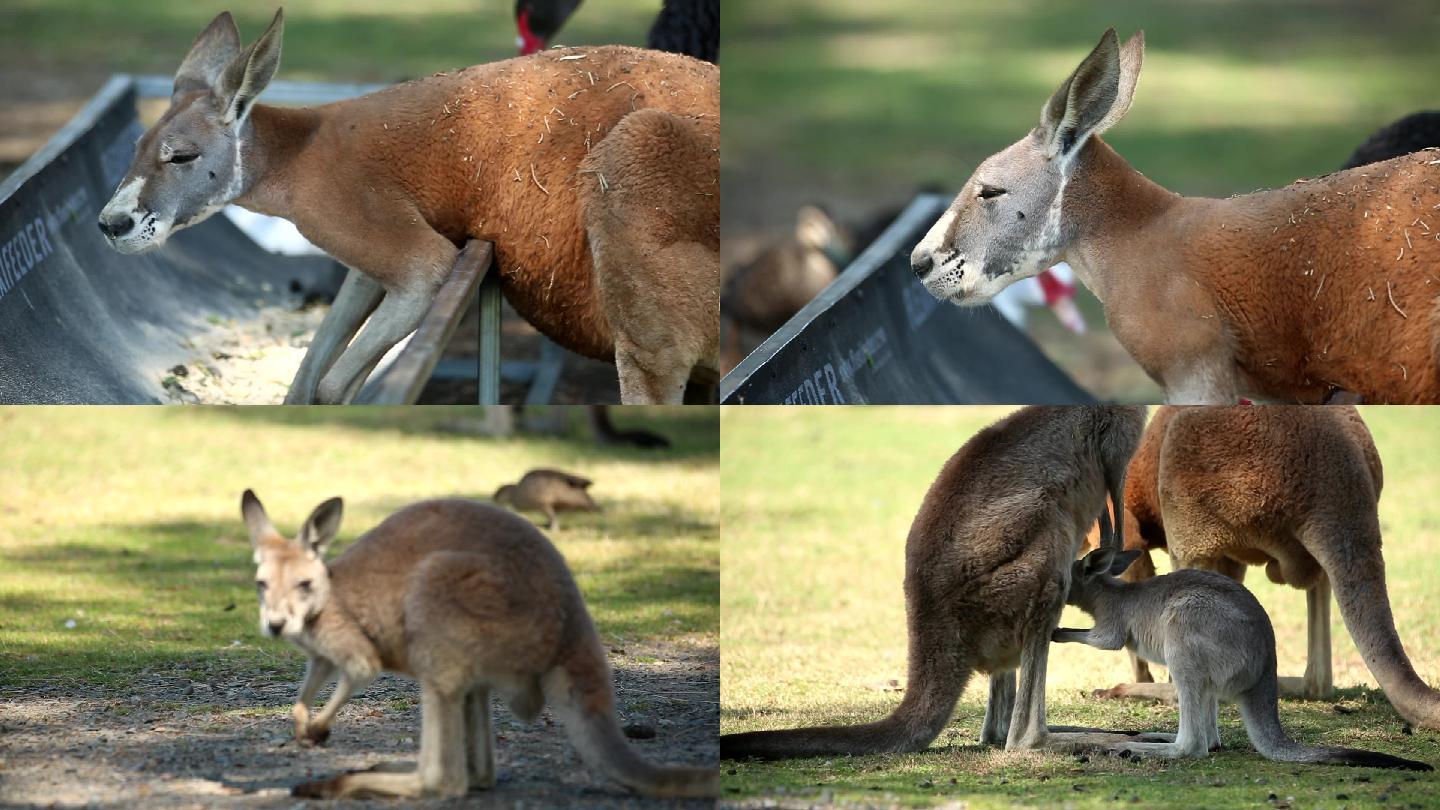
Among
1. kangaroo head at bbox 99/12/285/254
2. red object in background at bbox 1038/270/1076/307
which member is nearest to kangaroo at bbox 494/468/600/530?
red object in background at bbox 1038/270/1076/307

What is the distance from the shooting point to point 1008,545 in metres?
4.93

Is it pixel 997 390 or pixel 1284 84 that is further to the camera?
pixel 1284 84

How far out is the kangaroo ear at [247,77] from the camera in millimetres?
5191

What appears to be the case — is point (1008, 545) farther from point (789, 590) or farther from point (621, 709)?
point (789, 590)

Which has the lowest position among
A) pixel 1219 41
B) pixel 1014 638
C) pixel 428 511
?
pixel 1014 638

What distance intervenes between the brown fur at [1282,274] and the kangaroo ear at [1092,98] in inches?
3.4

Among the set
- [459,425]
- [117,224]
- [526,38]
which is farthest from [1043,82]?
[117,224]

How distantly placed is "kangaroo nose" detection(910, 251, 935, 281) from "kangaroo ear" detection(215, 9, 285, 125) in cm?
211

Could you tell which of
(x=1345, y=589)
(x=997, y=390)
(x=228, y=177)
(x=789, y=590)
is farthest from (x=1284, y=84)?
(x=228, y=177)

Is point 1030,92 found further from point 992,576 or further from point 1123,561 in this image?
point 992,576

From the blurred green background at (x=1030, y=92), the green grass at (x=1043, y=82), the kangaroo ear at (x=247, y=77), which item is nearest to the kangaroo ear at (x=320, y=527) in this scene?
the kangaroo ear at (x=247, y=77)

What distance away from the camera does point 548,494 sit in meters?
8.53

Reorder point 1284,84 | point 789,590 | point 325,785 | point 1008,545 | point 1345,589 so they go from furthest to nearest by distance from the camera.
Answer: point 1284,84
point 789,590
point 1345,589
point 1008,545
point 325,785

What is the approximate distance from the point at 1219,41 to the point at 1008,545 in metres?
13.6
